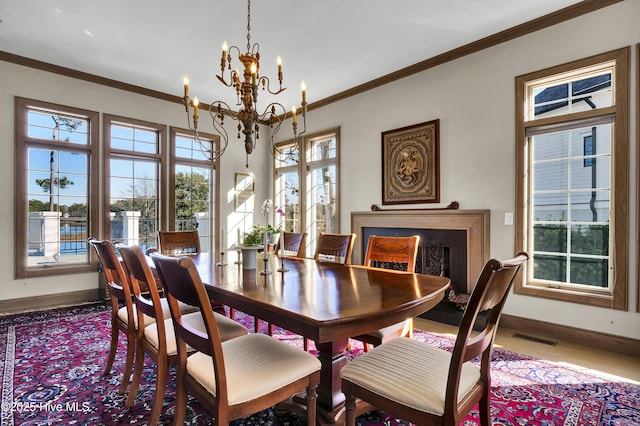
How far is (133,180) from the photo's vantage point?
4.54 meters

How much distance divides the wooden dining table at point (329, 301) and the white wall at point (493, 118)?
190 centimetres

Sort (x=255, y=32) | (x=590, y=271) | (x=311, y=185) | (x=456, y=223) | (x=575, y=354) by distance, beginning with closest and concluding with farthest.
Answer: (x=575, y=354)
(x=590, y=271)
(x=255, y=32)
(x=456, y=223)
(x=311, y=185)

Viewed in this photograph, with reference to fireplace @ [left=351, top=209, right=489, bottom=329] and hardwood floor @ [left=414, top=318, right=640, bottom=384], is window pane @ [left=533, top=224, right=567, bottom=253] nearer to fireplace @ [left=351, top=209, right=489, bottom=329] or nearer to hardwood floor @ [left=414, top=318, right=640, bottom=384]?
fireplace @ [left=351, top=209, right=489, bottom=329]

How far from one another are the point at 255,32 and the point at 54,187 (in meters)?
3.16

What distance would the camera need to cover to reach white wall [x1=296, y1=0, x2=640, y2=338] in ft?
8.54

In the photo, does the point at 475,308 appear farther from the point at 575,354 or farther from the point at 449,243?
the point at 449,243

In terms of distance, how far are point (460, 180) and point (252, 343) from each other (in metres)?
2.90

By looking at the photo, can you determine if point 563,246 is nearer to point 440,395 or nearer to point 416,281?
point 416,281

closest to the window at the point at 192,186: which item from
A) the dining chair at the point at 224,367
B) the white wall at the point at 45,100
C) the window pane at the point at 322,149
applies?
the white wall at the point at 45,100

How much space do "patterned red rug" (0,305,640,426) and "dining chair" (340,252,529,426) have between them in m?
0.58

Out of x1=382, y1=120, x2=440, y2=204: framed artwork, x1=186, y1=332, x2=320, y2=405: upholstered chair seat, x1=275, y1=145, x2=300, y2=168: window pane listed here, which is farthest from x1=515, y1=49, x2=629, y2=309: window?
x1=275, y1=145, x2=300, y2=168: window pane

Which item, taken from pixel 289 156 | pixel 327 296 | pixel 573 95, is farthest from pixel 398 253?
pixel 289 156

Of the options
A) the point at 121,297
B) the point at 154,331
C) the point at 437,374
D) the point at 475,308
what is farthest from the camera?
the point at 121,297

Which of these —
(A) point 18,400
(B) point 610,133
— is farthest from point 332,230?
(A) point 18,400
